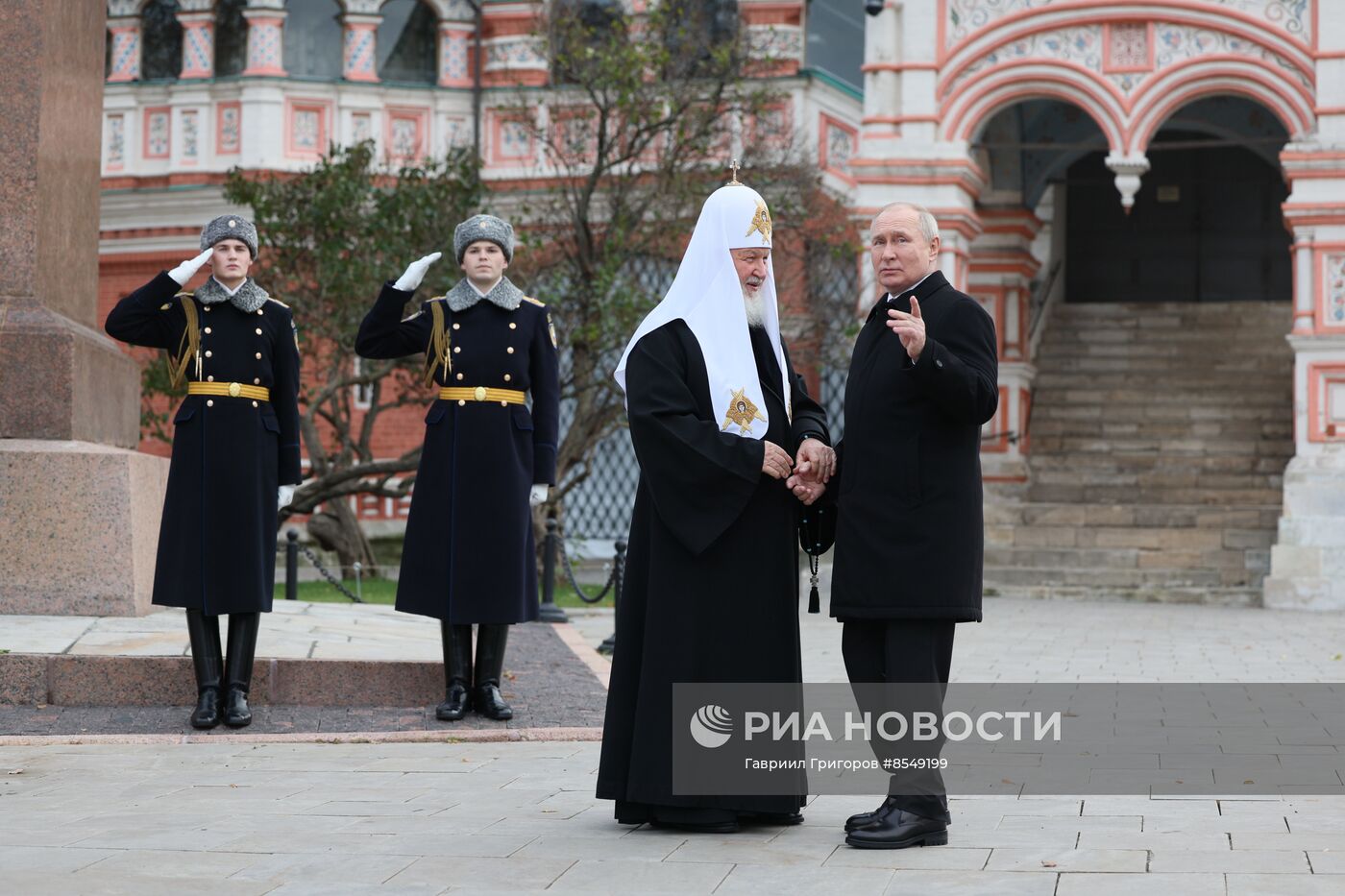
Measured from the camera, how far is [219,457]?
7391 mm

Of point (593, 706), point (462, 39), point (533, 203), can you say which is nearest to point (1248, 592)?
point (533, 203)

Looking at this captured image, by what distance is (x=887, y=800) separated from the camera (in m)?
5.06

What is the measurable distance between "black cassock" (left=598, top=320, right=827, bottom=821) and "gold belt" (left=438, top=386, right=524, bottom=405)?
2.20 m

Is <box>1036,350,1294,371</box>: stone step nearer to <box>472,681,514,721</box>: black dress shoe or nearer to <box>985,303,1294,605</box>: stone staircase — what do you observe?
<box>985,303,1294,605</box>: stone staircase

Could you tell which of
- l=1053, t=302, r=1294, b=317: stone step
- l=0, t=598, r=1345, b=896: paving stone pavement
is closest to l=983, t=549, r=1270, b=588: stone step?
l=1053, t=302, r=1294, b=317: stone step

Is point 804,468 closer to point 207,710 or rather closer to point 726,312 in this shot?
point 726,312

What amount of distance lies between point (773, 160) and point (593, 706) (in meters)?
10.1

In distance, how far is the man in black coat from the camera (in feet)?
16.4

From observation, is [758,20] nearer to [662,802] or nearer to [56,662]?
[56,662]

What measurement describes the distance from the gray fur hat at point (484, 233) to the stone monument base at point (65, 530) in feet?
6.02

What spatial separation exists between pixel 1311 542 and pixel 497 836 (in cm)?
1227

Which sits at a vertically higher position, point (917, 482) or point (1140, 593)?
point (917, 482)

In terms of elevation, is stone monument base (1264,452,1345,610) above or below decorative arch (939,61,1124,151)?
below

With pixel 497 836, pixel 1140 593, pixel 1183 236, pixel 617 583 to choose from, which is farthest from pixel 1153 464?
pixel 497 836
